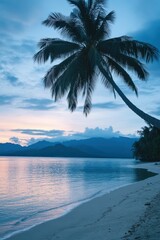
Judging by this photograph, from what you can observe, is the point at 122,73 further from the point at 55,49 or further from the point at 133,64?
the point at 55,49

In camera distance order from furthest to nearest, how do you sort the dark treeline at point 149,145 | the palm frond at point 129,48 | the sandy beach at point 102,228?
the dark treeline at point 149,145 → the palm frond at point 129,48 → the sandy beach at point 102,228

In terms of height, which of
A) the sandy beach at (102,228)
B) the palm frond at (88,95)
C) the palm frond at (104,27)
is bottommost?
the sandy beach at (102,228)

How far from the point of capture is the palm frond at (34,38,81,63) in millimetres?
14711

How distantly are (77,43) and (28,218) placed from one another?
27.9 feet

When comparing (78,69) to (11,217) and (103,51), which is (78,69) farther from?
(11,217)

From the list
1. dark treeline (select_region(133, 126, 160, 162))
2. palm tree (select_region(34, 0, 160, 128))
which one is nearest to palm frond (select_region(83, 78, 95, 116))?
palm tree (select_region(34, 0, 160, 128))

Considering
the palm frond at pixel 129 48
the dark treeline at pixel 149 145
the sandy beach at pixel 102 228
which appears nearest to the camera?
the sandy beach at pixel 102 228

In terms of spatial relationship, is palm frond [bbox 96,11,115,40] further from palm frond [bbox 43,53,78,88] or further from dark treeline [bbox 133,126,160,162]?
dark treeline [bbox 133,126,160,162]

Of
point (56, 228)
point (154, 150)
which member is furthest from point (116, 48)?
point (154, 150)

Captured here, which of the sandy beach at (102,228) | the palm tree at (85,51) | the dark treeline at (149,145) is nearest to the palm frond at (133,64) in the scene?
the palm tree at (85,51)

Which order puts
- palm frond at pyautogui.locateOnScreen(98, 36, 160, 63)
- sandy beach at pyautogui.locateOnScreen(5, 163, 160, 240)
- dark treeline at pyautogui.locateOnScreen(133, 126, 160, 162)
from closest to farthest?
1. sandy beach at pyautogui.locateOnScreen(5, 163, 160, 240)
2. palm frond at pyautogui.locateOnScreen(98, 36, 160, 63)
3. dark treeline at pyautogui.locateOnScreen(133, 126, 160, 162)

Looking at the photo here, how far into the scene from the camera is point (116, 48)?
46.6ft

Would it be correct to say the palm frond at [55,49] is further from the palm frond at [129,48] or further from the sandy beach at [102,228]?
the sandy beach at [102,228]

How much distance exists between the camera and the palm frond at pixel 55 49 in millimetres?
14711
